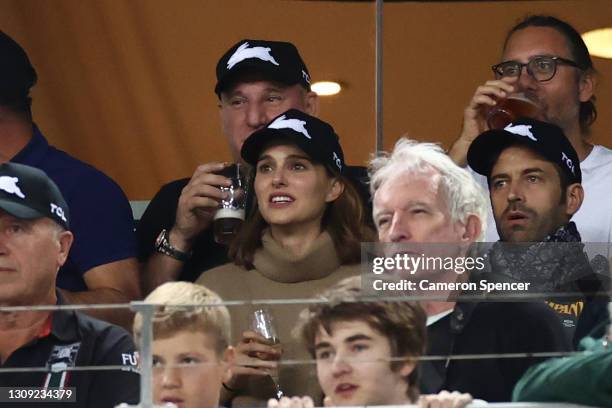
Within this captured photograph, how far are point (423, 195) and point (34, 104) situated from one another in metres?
1.14

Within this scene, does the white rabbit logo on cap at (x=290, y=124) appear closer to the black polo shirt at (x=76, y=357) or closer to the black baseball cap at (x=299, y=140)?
the black baseball cap at (x=299, y=140)

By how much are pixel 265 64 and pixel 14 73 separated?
0.70m

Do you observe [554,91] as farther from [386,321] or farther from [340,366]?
[340,366]

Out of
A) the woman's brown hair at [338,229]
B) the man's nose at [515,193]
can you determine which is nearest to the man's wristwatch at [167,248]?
the woman's brown hair at [338,229]

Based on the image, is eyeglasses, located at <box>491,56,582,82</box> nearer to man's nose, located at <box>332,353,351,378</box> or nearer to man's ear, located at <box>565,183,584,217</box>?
man's ear, located at <box>565,183,584,217</box>

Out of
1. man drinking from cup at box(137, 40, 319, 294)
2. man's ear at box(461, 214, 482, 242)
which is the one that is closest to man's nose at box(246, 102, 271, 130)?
man drinking from cup at box(137, 40, 319, 294)

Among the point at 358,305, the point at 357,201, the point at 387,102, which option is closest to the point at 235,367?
the point at 358,305

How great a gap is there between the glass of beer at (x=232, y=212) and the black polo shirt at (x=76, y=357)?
0.40m

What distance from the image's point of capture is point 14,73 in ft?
14.6

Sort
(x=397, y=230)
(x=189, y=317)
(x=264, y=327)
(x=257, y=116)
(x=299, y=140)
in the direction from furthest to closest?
(x=257, y=116) → (x=299, y=140) → (x=397, y=230) → (x=264, y=327) → (x=189, y=317)

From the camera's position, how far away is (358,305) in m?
3.75

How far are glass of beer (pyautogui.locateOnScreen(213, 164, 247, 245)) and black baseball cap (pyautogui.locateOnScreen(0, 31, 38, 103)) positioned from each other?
2.21 ft

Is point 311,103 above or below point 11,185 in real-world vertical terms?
above

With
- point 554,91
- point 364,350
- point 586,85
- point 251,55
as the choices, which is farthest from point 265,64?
point 364,350
